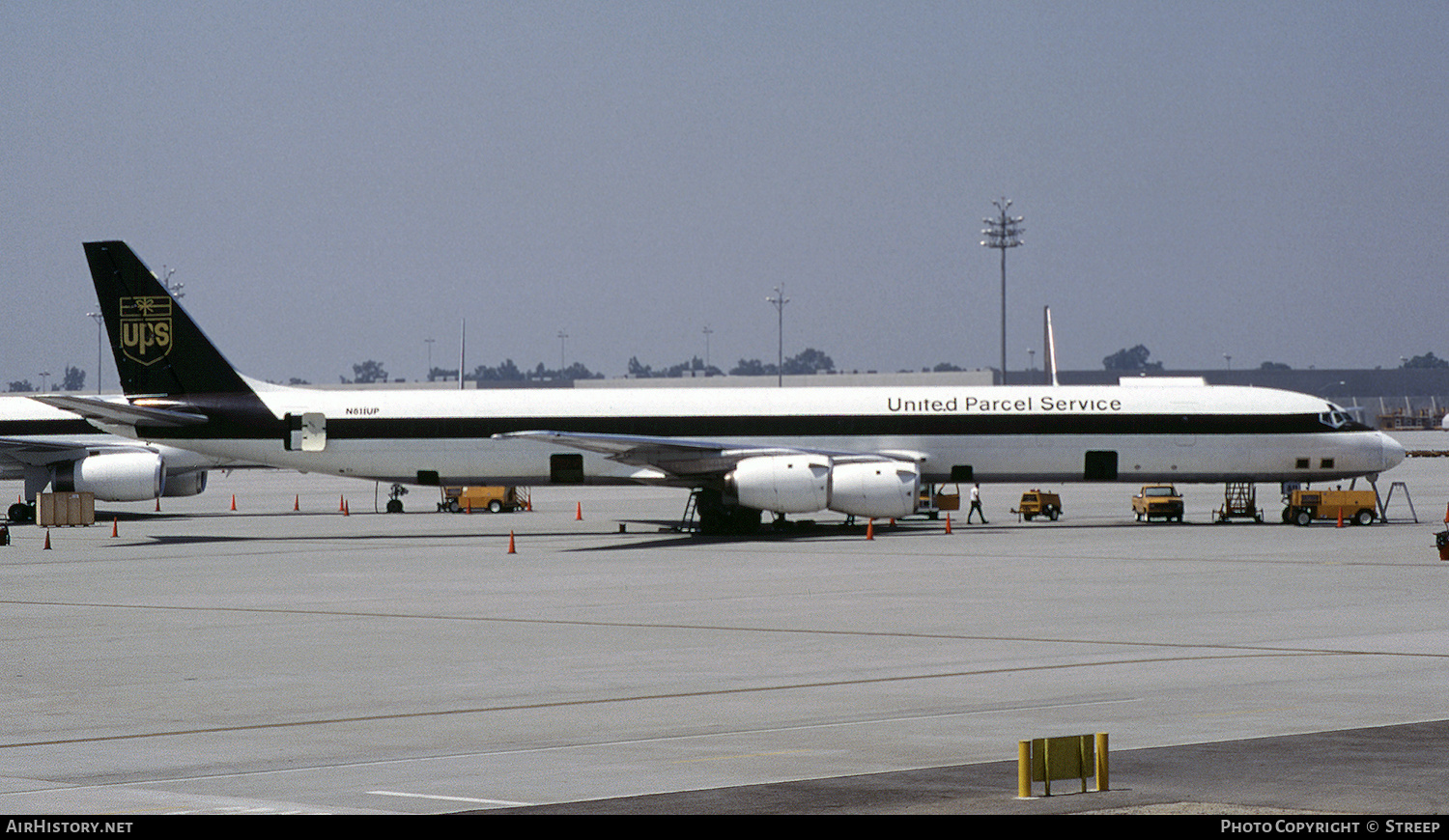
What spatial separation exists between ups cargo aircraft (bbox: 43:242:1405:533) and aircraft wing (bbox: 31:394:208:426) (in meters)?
0.06

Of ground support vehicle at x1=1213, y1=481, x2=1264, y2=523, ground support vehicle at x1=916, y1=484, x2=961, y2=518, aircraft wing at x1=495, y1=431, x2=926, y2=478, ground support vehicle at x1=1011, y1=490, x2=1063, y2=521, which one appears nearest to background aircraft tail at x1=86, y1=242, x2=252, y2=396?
aircraft wing at x1=495, y1=431, x2=926, y2=478

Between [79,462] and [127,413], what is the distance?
965 cm

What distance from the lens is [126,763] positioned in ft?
47.2

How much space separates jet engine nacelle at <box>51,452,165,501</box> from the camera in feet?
182

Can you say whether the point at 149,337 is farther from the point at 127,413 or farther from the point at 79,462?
the point at 79,462

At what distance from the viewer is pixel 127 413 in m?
48.7

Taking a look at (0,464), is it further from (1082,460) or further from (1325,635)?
(1325,635)

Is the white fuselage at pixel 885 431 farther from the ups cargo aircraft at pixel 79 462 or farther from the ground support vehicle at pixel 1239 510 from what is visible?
the ups cargo aircraft at pixel 79 462

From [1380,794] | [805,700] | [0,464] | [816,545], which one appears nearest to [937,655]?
[805,700]

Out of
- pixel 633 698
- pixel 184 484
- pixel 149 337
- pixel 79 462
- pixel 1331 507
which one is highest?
pixel 149 337

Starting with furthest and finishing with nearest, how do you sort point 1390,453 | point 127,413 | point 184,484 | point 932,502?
1. point 184,484
2. point 932,502
3. point 127,413
4. point 1390,453

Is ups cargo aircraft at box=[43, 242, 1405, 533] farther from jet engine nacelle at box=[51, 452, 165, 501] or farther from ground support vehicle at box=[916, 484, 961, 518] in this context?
jet engine nacelle at box=[51, 452, 165, 501]

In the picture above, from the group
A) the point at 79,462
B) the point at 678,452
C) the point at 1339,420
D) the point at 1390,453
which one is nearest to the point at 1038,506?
the point at 1339,420

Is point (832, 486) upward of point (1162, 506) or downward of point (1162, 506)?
upward
